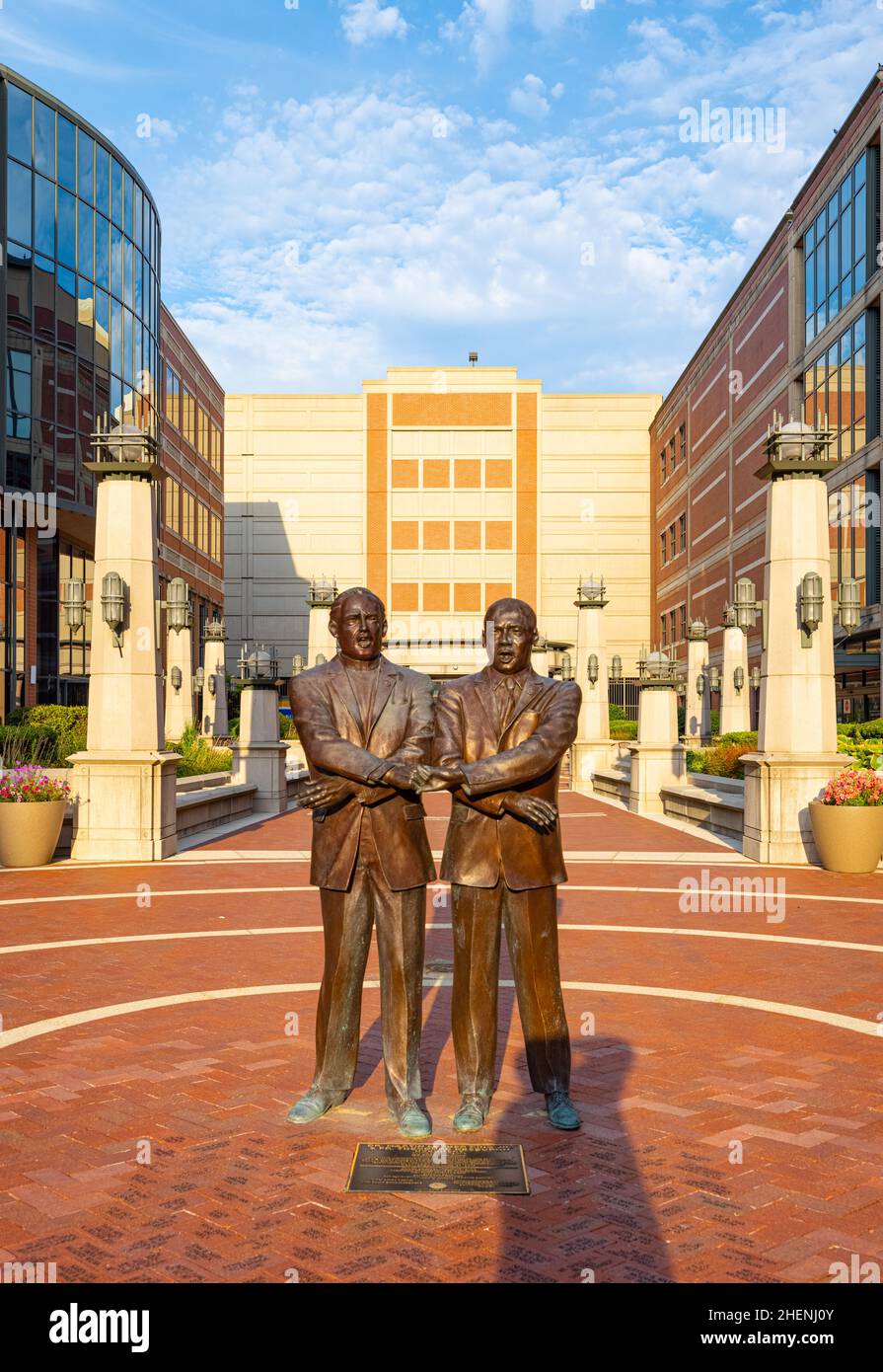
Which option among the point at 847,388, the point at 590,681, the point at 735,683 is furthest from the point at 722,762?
the point at 847,388

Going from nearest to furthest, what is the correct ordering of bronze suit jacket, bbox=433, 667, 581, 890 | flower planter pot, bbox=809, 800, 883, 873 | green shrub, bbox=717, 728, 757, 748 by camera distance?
bronze suit jacket, bbox=433, 667, 581, 890 < flower planter pot, bbox=809, 800, 883, 873 < green shrub, bbox=717, 728, 757, 748

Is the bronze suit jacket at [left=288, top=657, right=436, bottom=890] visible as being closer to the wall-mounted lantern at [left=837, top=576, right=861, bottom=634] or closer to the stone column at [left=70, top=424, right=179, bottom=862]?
the stone column at [left=70, top=424, right=179, bottom=862]

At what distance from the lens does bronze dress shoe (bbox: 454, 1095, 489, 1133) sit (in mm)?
5082

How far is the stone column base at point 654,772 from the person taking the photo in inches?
912

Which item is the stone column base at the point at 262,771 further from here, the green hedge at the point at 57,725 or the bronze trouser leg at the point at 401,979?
the bronze trouser leg at the point at 401,979

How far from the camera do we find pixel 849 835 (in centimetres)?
1350

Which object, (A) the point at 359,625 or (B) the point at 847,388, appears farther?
(B) the point at 847,388

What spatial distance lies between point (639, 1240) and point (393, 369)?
60305 mm

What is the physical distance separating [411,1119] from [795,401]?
3995cm

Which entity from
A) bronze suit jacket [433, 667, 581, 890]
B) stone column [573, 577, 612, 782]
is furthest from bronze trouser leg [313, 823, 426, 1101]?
stone column [573, 577, 612, 782]

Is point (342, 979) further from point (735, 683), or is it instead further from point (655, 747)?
point (735, 683)

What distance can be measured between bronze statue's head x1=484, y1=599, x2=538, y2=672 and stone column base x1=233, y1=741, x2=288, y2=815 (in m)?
18.6

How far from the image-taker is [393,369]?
6078 cm
